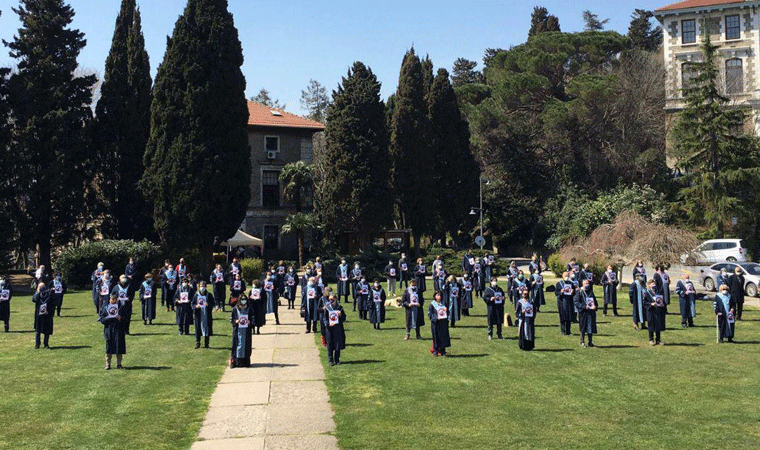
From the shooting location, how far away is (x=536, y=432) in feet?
37.6

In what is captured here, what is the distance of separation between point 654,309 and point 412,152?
107 feet

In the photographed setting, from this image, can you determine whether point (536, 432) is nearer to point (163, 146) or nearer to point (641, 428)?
point (641, 428)

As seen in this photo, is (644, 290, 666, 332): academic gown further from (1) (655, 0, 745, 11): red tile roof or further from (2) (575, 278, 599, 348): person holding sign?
(1) (655, 0, 745, 11): red tile roof

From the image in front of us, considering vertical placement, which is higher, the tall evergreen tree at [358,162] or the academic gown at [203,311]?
the tall evergreen tree at [358,162]

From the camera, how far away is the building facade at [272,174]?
173 feet

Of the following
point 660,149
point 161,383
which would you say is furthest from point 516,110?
point 161,383

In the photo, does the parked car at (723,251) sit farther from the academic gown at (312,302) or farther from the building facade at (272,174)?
the building facade at (272,174)

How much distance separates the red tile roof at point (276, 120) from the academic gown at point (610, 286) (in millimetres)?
31852

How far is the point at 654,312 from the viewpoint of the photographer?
19.7m

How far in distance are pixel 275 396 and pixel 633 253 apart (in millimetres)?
21522

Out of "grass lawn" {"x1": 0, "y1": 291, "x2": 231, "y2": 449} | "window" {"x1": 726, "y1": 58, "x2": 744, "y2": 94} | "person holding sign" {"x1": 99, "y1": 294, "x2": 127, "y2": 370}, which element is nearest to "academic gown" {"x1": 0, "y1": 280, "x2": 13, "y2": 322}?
"grass lawn" {"x1": 0, "y1": 291, "x2": 231, "y2": 449}

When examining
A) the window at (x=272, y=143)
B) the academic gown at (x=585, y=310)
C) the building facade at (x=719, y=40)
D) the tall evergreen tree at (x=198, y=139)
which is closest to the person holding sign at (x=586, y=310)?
the academic gown at (x=585, y=310)

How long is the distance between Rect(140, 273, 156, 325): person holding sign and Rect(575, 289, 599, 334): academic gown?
1305cm

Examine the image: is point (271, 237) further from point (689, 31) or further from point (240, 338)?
point (689, 31)
